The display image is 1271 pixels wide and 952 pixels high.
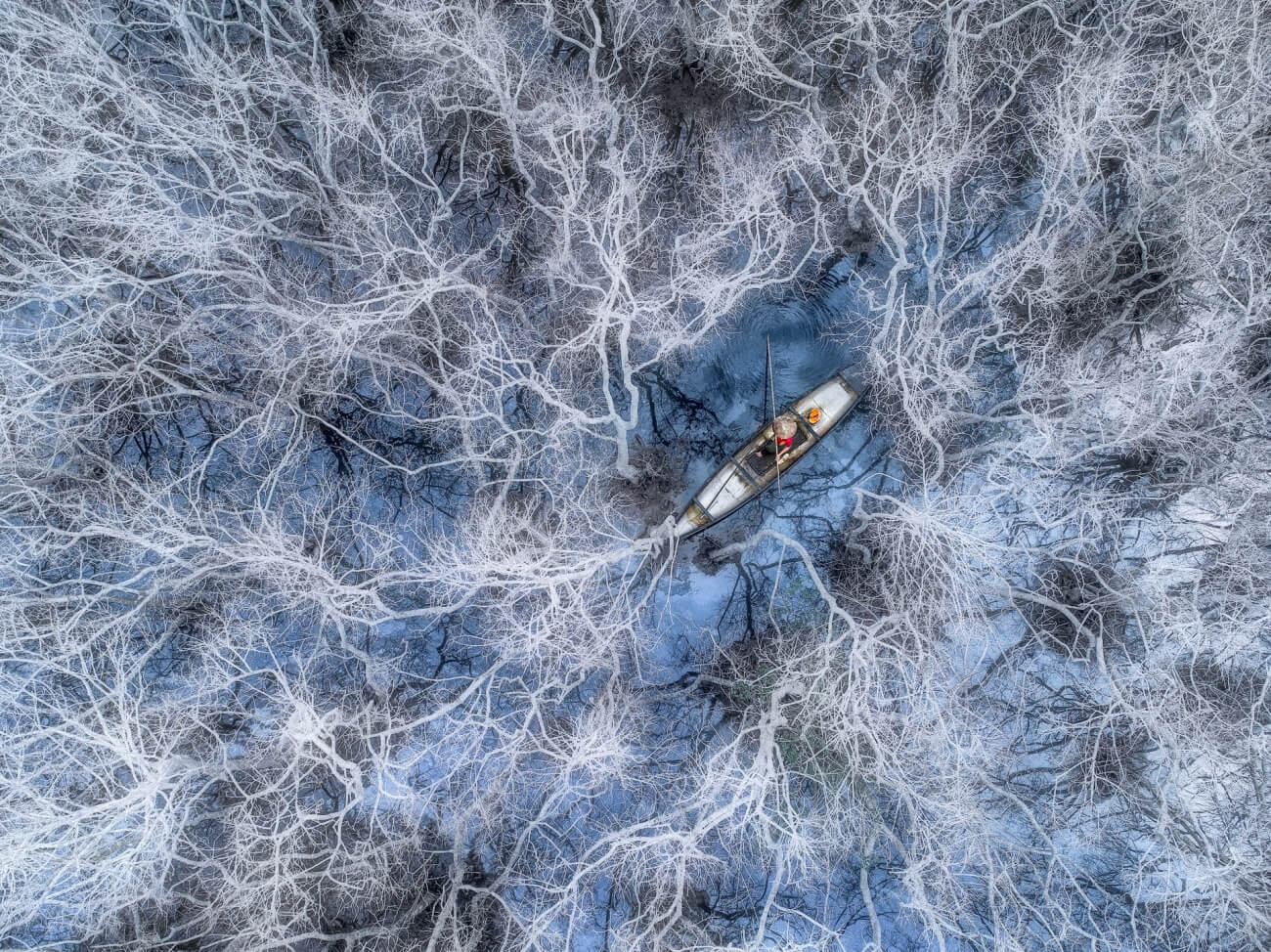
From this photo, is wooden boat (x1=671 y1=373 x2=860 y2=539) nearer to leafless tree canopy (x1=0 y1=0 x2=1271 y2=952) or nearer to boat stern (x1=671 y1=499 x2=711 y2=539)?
boat stern (x1=671 y1=499 x2=711 y2=539)

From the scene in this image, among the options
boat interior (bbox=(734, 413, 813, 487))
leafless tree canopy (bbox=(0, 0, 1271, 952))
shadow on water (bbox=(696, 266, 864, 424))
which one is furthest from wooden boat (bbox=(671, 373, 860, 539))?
leafless tree canopy (bbox=(0, 0, 1271, 952))

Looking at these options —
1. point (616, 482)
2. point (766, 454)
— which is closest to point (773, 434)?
point (766, 454)

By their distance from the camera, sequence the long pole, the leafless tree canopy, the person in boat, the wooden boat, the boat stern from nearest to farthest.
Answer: the leafless tree canopy → the person in boat → the long pole → the wooden boat → the boat stern

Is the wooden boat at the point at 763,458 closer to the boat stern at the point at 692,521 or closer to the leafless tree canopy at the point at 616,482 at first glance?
the boat stern at the point at 692,521

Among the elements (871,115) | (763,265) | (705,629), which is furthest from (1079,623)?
(871,115)

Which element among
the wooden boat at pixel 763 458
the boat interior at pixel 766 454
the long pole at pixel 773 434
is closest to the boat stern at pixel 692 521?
the wooden boat at pixel 763 458
